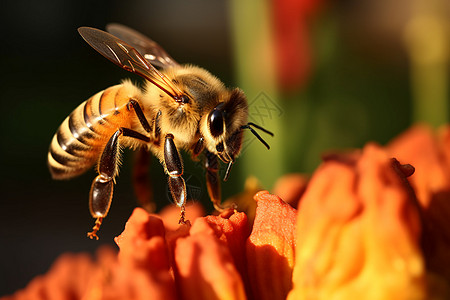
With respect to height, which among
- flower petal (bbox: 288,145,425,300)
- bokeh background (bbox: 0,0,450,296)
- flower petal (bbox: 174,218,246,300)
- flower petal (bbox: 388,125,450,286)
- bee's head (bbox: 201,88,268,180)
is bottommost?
bokeh background (bbox: 0,0,450,296)

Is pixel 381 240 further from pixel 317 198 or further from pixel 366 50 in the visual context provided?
pixel 366 50

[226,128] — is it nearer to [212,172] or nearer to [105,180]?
[212,172]

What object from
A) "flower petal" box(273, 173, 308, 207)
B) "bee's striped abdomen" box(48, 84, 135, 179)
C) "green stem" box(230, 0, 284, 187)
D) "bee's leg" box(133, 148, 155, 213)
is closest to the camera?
"flower petal" box(273, 173, 308, 207)

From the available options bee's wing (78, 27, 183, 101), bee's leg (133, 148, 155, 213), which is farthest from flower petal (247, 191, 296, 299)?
bee's leg (133, 148, 155, 213)

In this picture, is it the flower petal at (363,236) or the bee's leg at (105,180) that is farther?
the bee's leg at (105,180)

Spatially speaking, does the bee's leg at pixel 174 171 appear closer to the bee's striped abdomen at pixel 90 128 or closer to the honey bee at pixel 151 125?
the honey bee at pixel 151 125

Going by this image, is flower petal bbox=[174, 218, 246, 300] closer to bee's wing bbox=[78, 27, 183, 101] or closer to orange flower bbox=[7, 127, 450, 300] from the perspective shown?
orange flower bbox=[7, 127, 450, 300]

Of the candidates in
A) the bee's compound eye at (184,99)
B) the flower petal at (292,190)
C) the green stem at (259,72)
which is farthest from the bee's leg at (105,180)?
the green stem at (259,72)

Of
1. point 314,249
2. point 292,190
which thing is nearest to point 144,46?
point 292,190
